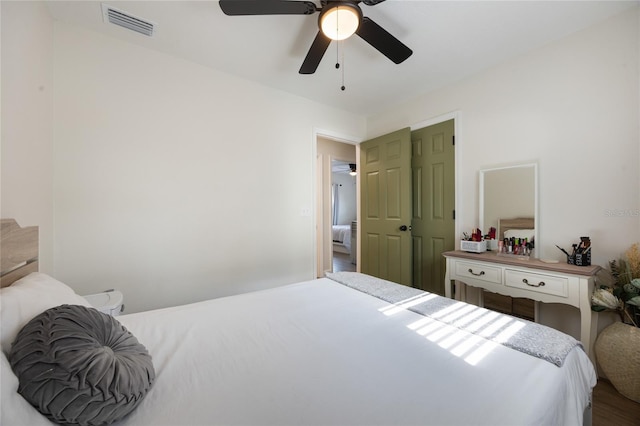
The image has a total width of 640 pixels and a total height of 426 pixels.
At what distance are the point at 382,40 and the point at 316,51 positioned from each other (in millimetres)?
456

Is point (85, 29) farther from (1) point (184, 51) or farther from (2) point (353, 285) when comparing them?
(2) point (353, 285)

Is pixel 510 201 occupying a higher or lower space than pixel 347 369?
higher

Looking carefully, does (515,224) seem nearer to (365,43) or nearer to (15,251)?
(365,43)

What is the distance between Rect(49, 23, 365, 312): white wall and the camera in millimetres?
1826

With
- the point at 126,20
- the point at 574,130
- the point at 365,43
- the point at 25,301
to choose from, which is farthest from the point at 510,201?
the point at 126,20

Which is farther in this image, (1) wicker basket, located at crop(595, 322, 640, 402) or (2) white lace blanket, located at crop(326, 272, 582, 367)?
(1) wicker basket, located at crop(595, 322, 640, 402)

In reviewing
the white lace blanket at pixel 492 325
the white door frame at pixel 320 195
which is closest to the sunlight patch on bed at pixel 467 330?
the white lace blanket at pixel 492 325

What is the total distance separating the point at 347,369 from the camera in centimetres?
86

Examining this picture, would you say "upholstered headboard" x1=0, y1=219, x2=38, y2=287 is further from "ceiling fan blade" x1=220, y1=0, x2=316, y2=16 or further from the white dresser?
the white dresser

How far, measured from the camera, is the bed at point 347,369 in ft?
2.19

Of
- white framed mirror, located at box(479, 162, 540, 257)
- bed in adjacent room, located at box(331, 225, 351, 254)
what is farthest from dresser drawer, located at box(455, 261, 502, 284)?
bed in adjacent room, located at box(331, 225, 351, 254)

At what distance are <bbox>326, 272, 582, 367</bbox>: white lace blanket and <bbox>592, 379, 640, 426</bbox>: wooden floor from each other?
36.1 inches

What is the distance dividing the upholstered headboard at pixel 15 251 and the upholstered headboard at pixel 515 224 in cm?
316

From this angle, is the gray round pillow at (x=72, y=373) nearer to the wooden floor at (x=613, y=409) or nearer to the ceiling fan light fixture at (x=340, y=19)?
the ceiling fan light fixture at (x=340, y=19)
